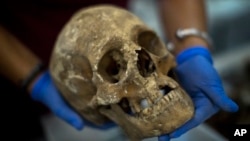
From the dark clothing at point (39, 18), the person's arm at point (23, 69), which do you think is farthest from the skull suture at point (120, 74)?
the dark clothing at point (39, 18)

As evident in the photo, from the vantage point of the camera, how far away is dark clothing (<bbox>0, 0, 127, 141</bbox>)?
46.3 inches

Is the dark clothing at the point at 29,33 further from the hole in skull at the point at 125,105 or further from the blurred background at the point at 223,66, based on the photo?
the hole in skull at the point at 125,105

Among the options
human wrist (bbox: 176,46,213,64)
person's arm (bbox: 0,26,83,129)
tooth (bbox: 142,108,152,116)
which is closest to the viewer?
tooth (bbox: 142,108,152,116)

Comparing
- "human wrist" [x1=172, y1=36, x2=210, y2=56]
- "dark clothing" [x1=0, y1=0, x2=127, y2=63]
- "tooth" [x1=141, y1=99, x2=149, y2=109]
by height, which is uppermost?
"dark clothing" [x1=0, y1=0, x2=127, y2=63]

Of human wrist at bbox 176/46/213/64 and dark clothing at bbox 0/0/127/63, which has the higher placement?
dark clothing at bbox 0/0/127/63

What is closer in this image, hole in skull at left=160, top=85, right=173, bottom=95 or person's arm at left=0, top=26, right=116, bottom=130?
hole in skull at left=160, top=85, right=173, bottom=95

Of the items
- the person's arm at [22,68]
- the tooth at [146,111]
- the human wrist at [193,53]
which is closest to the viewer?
the tooth at [146,111]

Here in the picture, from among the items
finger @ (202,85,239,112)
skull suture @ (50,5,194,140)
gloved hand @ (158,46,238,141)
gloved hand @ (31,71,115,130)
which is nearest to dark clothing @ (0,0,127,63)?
gloved hand @ (31,71,115,130)

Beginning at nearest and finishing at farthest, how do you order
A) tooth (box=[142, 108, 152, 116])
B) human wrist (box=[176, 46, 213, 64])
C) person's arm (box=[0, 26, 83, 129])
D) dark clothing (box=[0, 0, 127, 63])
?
tooth (box=[142, 108, 152, 116]) → human wrist (box=[176, 46, 213, 64]) → person's arm (box=[0, 26, 83, 129]) → dark clothing (box=[0, 0, 127, 63])

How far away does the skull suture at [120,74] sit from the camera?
31.5 inches

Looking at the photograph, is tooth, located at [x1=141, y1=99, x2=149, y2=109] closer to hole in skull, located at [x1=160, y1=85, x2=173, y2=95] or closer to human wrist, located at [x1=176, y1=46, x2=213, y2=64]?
hole in skull, located at [x1=160, y1=85, x2=173, y2=95]

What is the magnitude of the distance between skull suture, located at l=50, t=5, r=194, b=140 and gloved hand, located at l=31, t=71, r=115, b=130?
0.05 meters

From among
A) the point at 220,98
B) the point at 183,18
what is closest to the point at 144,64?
the point at 220,98

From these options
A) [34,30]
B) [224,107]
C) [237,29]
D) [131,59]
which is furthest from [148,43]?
[237,29]
